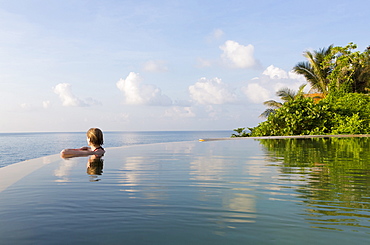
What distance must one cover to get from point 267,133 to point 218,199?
1637 centimetres

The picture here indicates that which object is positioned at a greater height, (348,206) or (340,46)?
(340,46)

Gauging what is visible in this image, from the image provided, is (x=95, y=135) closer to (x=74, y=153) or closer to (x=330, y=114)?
(x=74, y=153)

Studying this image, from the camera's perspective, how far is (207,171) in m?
5.65

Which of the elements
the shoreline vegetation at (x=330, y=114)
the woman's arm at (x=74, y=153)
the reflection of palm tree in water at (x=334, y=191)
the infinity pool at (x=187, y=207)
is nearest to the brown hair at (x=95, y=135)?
the woman's arm at (x=74, y=153)

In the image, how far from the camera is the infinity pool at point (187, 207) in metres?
2.36

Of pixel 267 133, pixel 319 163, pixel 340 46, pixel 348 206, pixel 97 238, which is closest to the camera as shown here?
pixel 97 238

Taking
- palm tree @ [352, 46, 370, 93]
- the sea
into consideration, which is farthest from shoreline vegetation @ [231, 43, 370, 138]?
the sea

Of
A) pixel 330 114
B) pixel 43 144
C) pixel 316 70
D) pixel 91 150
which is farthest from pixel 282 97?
pixel 43 144

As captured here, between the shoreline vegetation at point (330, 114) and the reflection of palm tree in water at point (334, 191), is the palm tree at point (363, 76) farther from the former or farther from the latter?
the reflection of palm tree in water at point (334, 191)

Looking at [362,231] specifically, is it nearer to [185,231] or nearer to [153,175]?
[185,231]

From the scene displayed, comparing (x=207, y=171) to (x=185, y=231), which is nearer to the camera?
(x=185, y=231)

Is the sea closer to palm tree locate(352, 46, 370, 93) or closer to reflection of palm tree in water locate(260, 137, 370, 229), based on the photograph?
reflection of palm tree in water locate(260, 137, 370, 229)

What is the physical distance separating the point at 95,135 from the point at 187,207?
5.28m

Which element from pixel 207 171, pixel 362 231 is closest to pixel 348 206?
pixel 362 231
